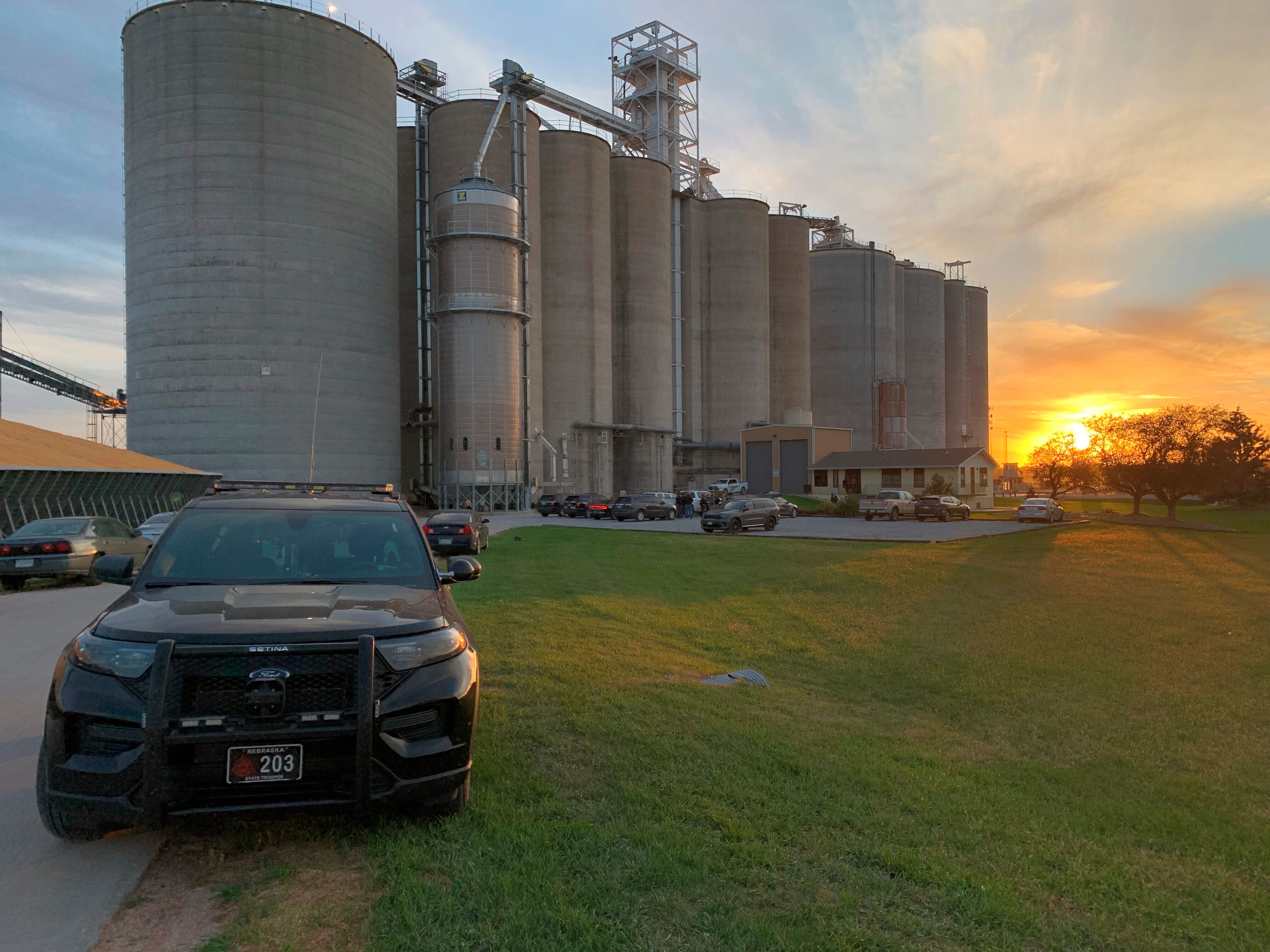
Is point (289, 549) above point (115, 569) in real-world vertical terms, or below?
above

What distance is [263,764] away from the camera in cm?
379

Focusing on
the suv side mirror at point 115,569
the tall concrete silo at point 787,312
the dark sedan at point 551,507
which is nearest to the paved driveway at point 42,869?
the suv side mirror at point 115,569

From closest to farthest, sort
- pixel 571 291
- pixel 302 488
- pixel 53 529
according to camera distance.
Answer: pixel 302 488, pixel 53 529, pixel 571 291

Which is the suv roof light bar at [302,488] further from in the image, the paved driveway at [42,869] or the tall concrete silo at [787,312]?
the tall concrete silo at [787,312]

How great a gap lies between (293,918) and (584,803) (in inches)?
67.1

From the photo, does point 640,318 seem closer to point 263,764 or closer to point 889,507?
point 889,507

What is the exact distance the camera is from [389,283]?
1912 inches

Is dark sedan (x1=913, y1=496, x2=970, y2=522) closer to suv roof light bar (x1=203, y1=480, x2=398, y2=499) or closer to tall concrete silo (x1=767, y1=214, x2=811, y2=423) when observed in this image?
tall concrete silo (x1=767, y1=214, x2=811, y2=423)

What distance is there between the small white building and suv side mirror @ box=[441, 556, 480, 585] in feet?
181

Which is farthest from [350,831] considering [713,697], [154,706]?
[713,697]

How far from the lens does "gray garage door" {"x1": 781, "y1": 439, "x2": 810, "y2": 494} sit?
70.8 m

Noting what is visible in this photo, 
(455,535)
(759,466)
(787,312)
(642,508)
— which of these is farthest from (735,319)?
(455,535)

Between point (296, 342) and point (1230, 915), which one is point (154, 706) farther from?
point (296, 342)

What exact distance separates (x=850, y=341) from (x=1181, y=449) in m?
41.3
